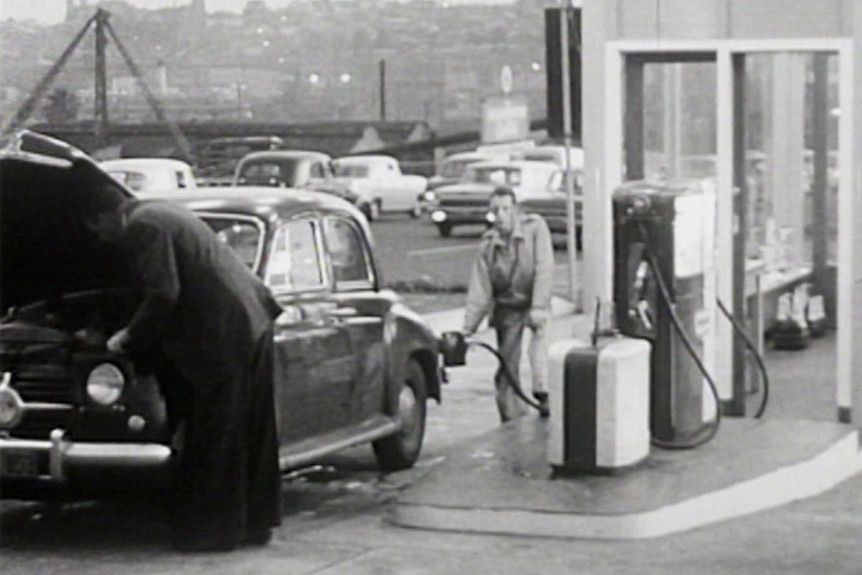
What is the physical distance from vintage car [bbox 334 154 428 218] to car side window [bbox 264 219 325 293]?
3029 centimetres

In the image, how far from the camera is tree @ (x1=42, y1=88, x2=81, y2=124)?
23.6 m

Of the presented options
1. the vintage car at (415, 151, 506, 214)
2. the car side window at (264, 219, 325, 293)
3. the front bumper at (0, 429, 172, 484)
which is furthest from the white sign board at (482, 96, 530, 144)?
the front bumper at (0, 429, 172, 484)

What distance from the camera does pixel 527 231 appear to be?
14594 millimetres

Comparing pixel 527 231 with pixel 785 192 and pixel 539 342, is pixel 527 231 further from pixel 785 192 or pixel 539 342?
pixel 785 192

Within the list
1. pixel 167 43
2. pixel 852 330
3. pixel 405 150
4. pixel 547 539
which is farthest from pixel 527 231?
pixel 405 150

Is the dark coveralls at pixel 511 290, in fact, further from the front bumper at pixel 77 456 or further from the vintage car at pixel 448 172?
the vintage car at pixel 448 172

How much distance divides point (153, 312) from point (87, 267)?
1454mm

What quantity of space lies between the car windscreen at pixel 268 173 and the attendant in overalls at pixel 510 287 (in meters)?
21.4

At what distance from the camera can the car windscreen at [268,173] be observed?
36.3 metres

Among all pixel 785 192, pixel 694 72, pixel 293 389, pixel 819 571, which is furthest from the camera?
pixel 785 192

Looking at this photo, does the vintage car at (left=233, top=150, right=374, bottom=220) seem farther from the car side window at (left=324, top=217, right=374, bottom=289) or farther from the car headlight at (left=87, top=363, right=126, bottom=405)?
the car headlight at (left=87, top=363, right=126, bottom=405)

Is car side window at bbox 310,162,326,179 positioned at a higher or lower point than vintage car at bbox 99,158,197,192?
lower

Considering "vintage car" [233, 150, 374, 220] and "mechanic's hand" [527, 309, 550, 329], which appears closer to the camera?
"mechanic's hand" [527, 309, 550, 329]

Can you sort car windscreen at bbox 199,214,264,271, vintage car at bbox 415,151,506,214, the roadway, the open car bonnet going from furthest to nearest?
vintage car at bbox 415,151,506,214
the roadway
car windscreen at bbox 199,214,264,271
the open car bonnet
